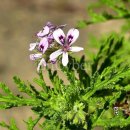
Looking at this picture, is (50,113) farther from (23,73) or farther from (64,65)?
(23,73)

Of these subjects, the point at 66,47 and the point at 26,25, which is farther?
the point at 26,25

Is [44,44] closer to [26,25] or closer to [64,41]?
[64,41]

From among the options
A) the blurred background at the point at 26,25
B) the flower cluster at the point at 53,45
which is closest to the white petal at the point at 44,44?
the flower cluster at the point at 53,45

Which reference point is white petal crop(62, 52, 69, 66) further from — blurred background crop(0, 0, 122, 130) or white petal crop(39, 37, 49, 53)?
blurred background crop(0, 0, 122, 130)

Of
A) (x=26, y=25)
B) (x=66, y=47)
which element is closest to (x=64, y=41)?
(x=66, y=47)

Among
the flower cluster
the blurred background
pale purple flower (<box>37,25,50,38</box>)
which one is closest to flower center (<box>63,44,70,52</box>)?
the flower cluster

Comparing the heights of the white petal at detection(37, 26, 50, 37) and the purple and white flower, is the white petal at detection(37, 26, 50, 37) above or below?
above

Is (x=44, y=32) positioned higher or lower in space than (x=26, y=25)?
lower

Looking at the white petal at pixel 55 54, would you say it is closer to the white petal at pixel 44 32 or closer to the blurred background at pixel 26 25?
the white petal at pixel 44 32
